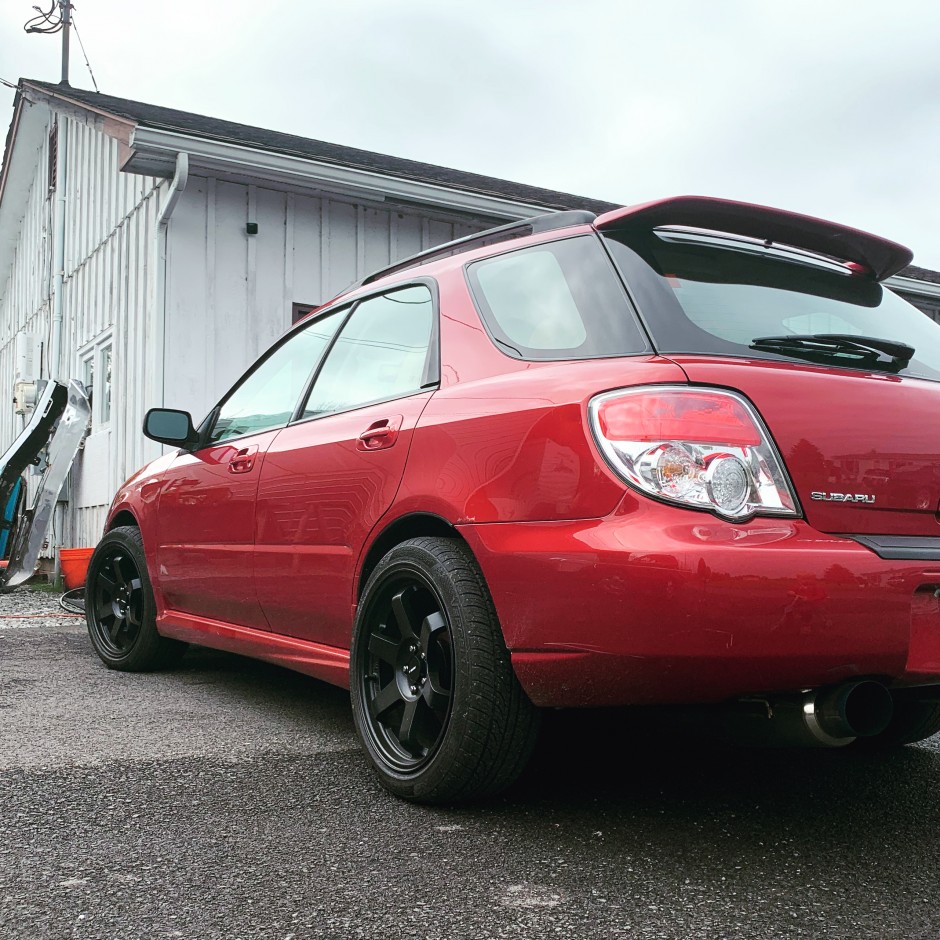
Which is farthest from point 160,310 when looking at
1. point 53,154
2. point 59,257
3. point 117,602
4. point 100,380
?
point 53,154

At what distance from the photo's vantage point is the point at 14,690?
14.5ft

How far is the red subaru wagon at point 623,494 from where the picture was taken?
7.13 feet

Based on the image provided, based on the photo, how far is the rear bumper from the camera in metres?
2.12

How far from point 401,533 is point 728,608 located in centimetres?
115

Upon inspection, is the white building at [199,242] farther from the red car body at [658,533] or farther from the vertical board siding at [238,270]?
the red car body at [658,533]

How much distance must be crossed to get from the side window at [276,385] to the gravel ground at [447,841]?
1161mm

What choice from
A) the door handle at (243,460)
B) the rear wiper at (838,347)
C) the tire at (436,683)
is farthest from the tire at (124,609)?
the rear wiper at (838,347)

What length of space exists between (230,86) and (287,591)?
186 feet

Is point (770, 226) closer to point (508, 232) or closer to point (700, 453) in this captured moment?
Answer: point (508, 232)

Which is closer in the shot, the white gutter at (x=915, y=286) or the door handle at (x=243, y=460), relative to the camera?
the door handle at (x=243, y=460)

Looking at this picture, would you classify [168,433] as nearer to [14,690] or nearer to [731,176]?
[14,690]

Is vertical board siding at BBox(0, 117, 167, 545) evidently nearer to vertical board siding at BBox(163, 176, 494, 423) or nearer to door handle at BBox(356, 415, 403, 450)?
vertical board siding at BBox(163, 176, 494, 423)

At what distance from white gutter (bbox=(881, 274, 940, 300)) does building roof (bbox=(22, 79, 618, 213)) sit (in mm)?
3505

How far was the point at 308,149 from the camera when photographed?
1102cm
